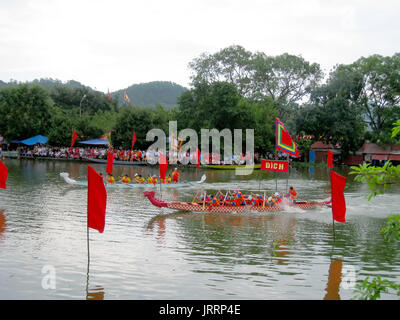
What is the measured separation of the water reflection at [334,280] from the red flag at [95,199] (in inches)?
239

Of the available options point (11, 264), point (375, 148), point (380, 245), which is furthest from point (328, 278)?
point (375, 148)

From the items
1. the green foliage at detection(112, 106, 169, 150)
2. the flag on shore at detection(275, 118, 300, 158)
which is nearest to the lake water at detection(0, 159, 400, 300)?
the flag on shore at detection(275, 118, 300, 158)


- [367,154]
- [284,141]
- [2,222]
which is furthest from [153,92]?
[2,222]

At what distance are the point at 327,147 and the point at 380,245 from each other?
4854cm

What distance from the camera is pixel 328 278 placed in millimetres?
11016

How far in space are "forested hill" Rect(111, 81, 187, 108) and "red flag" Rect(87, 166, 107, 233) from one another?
141 meters

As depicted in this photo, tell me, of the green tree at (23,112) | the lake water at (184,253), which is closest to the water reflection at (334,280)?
the lake water at (184,253)

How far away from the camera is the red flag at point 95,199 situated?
34.0 feet

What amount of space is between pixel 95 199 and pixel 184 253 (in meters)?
3.82

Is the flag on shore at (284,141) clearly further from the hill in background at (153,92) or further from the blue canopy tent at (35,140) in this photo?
the hill in background at (153,92)

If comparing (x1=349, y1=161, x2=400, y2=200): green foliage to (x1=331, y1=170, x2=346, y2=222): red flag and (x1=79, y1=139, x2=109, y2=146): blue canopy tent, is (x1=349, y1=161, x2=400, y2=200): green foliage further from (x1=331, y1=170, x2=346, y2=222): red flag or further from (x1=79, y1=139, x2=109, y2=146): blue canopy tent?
(x1=79, y1=139, x2=109, y2=146): blue canopy tent

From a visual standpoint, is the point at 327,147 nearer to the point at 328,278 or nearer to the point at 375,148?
the point at 375,148

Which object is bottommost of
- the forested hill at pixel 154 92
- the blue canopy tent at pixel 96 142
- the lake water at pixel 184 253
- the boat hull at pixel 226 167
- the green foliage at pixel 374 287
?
the lake water at pixel 184 253

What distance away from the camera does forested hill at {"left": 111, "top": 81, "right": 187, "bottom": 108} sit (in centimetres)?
15300
